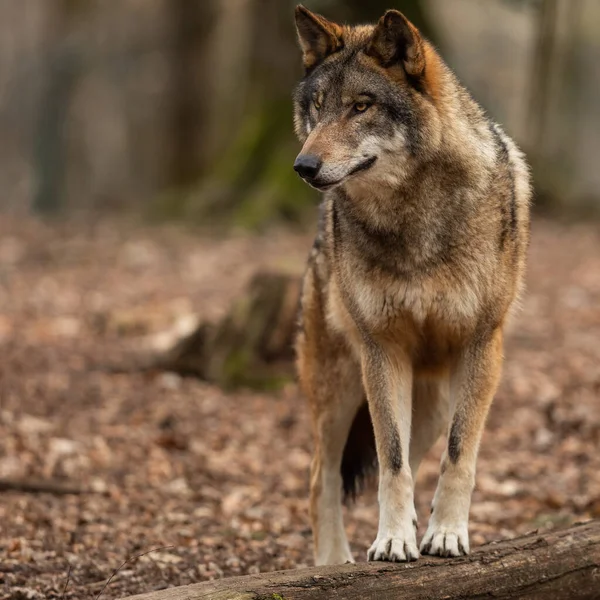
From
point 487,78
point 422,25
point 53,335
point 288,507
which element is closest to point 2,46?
point 487,78

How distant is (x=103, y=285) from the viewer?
1287 centimetres

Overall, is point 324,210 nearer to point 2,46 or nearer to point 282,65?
point 282,65

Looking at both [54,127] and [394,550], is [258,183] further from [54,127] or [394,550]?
[394,550]

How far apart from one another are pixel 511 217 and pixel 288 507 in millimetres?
3030

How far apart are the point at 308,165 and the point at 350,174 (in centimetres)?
25

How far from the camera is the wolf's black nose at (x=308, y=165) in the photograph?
4.09 meters

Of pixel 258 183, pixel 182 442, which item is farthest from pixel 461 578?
pixel 258 183

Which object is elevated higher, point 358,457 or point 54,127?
point 54,127

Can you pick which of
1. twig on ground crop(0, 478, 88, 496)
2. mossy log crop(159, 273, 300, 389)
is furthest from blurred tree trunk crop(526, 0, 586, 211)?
twig on ground crop(0, 478, 88, 496)

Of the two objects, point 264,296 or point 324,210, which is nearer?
point 324,210

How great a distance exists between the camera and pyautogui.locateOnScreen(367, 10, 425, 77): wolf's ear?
4.35 m

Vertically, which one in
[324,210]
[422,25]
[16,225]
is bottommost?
[16,225]

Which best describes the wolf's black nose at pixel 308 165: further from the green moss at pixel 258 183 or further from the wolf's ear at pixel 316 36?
the green moss at pixel 258 183

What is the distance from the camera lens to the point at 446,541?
416 cm
